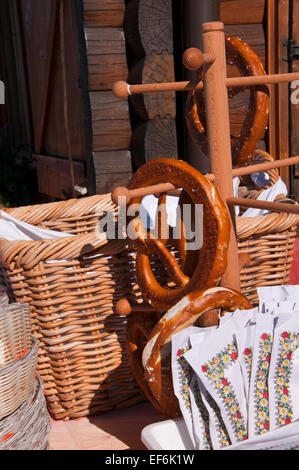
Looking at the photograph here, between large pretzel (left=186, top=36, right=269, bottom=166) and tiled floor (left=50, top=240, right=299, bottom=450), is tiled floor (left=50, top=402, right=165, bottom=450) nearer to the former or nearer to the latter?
tiled floor (left=50, top=240, right=299, bottom=450)

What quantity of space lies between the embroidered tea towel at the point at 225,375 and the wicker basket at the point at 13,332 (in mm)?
309

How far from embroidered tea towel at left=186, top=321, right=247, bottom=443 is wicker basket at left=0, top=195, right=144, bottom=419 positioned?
0.32 meters

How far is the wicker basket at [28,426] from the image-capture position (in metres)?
0.91

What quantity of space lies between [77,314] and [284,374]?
1.49 ft

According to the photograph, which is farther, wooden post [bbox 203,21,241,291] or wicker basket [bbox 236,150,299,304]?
wicker basket [bbox 236,150,299,304]

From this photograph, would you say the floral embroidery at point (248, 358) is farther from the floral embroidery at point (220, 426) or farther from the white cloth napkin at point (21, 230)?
the white cloth napkin at point (21, 230)

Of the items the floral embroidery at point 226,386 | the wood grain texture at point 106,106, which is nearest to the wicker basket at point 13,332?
the floral embroidery at point 226,386

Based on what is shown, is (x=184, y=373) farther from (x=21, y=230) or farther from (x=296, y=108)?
(x=296, y=108)

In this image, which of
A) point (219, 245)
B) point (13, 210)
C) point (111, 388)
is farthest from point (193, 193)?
point (13, 210)

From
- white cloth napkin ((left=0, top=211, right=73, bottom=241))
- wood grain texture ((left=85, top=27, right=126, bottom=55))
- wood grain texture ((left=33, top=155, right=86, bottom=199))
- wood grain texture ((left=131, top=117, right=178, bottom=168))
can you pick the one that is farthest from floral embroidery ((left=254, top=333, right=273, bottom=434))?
wood grain texture ((left=33, top=155, right=86, bottom=199))

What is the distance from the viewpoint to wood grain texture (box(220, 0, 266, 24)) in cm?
229

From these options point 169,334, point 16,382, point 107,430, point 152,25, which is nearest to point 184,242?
point 169,334

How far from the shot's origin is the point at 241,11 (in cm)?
232
